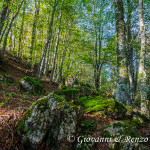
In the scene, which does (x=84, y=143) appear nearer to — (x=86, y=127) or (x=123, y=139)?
(x=86, y=127)

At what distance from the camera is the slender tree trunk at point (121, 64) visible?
5.50 metres

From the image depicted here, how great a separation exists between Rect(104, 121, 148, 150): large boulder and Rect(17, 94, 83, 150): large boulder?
4.11 feet

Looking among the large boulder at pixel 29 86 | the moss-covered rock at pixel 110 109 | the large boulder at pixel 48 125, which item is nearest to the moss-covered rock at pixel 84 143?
the large boulder at pixel 48 125

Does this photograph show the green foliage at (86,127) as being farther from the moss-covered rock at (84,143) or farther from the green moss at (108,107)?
the green moss at (108,107)

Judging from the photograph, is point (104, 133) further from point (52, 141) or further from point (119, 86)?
point (119, 86)

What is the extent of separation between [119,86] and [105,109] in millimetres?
1673

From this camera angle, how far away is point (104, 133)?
3418mm

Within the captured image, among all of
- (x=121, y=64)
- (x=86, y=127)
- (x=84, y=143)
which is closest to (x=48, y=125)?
(x=84, y=143)

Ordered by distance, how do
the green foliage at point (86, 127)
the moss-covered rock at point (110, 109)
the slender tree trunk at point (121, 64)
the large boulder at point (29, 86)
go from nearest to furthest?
1. the green foliage at point (86, 127)
2. the moss-covered rock at point (110, 109)
3. the slender tree trunk at point (121, 64)
4. the large boulder at point (29, 86)

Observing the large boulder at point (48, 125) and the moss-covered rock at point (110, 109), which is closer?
the large boulder at point (48, 125)

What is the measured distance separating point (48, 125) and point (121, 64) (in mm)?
5020

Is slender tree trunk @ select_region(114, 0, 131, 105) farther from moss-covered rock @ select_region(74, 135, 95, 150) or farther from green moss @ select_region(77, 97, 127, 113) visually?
moss-covered rock @ select_region(74, 135, 95, 150)

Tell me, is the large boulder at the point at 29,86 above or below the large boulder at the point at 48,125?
above

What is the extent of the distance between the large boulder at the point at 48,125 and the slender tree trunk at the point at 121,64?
10.6 feet
